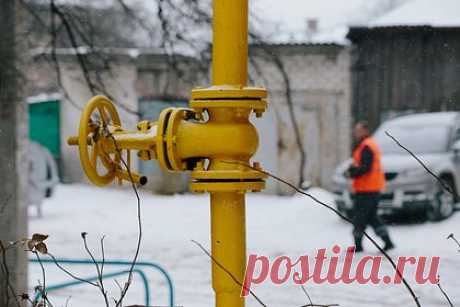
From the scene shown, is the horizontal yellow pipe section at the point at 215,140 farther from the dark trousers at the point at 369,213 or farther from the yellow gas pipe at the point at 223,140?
the dark trousers at the point at 369,213

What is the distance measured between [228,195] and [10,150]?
3.26 m

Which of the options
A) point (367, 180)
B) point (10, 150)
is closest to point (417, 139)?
point (367, 180)

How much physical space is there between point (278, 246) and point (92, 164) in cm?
864

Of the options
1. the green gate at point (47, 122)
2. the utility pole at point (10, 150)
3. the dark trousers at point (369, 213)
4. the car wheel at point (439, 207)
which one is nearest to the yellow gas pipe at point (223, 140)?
the utility pole at point (10, 150)

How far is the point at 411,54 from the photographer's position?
16.7 meters

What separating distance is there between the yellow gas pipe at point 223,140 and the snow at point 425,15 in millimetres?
14671

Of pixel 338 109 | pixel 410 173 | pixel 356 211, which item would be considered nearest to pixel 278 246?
pixel 356 211

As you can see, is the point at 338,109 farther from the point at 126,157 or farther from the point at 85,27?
the point at 126,157

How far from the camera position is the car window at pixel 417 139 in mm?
13094

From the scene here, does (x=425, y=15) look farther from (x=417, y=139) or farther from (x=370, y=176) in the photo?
(x=370, y=176)

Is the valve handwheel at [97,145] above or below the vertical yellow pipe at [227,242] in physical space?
above

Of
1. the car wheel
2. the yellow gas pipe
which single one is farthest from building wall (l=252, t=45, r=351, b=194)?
the yellow gas pipe

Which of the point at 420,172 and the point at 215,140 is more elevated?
the point at 215,140

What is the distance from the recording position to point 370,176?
33.5 ft
